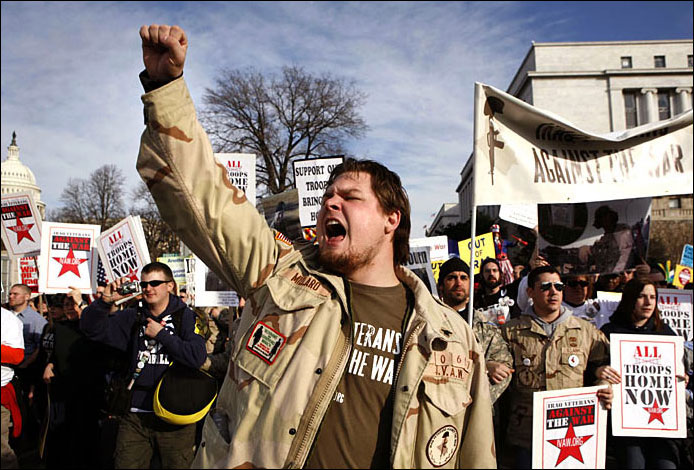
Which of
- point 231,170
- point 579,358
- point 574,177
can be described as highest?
point 231,170

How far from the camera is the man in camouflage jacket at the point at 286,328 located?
5.41ft

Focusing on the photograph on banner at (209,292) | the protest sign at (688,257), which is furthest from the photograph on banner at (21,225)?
the protest sign at (688,257)

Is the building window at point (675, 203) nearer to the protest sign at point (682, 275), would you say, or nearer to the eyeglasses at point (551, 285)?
the protest sign at point (682, 275)

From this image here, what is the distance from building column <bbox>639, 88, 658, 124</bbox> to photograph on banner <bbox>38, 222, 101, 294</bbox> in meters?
61.1

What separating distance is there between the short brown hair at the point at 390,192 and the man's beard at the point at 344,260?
242 millimetres

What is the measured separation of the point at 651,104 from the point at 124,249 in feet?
206

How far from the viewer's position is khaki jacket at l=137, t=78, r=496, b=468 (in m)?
1.66

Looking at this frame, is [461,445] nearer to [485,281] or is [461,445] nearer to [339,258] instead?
[339,258]

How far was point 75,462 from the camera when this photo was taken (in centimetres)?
572

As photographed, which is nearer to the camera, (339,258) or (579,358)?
(339,258)

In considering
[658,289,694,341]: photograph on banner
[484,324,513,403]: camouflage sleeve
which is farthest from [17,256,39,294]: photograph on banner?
[658,289,694,341]: photograph on banner

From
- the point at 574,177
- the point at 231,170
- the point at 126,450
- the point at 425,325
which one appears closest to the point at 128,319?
the point at 126,450

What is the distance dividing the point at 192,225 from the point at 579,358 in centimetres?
332

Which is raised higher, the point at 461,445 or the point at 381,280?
the point at 381,280
